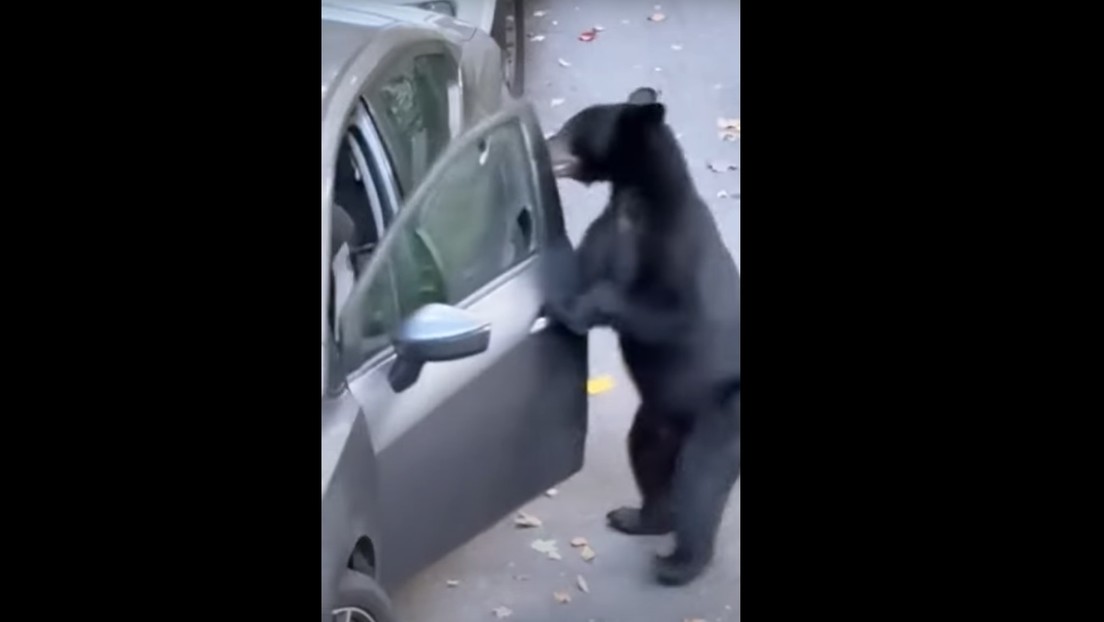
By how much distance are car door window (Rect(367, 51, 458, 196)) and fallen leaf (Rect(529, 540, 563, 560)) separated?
2.38 ft

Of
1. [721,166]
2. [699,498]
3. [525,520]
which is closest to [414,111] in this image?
[721,166]

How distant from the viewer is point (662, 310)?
2.61 m

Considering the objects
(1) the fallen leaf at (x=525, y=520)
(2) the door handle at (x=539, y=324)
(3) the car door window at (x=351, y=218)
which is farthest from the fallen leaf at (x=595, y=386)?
(3) the car door window at (x=351, y=218)

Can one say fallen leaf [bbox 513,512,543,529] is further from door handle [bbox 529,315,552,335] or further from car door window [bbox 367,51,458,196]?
car door window [bbox 367,51,458,196]

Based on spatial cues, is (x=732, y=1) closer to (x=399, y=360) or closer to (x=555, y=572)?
(x=399, y=360)

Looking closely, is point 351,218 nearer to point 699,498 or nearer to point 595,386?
point 595,386

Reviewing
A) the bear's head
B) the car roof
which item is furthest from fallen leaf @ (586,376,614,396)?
the car roof

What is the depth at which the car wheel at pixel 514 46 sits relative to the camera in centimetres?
260

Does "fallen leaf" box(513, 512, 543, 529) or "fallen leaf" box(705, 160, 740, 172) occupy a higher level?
"fallen leaf" box(705, 160, 740, 172)

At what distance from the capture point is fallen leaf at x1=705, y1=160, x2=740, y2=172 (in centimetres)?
256

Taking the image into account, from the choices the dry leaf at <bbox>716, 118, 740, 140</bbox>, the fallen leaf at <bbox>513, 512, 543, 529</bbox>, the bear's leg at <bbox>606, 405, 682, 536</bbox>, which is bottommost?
the fallen leaf at <bbox>513, 512, 543, 529</bbox>

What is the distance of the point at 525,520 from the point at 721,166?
0.79 metres

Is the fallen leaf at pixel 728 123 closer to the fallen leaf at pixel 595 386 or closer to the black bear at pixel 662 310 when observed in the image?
the black bear at pixel 662 310
